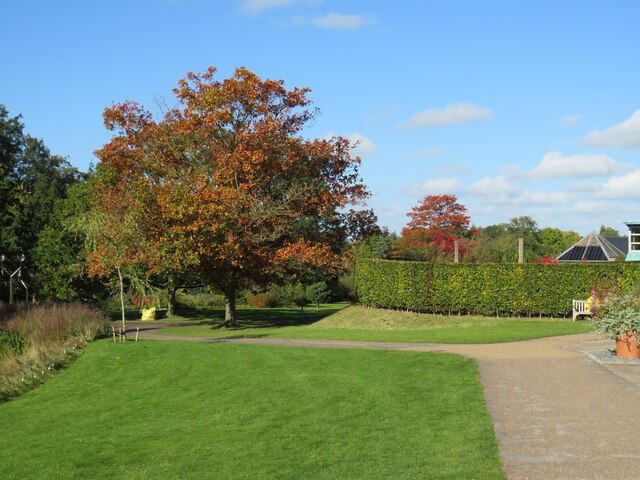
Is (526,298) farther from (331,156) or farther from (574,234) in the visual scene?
(574,234)

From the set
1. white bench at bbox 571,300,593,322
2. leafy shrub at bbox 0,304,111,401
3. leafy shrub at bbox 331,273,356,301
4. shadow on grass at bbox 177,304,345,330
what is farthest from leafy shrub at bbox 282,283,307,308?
leafy shrub at bbox 0,304,111,401

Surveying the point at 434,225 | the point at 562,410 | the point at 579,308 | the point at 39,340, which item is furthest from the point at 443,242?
the point at 562,410

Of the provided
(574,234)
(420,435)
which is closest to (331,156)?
(420,435)

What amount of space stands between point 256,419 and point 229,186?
22082mm

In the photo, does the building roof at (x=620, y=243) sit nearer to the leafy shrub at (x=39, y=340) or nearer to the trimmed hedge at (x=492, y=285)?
the trimmed hedge at (x=492, y=285)

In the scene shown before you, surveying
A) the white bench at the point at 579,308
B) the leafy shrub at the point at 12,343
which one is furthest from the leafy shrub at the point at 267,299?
the leafy shrub at the point at 12,343

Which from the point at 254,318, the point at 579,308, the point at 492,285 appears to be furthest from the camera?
the point at 254,318

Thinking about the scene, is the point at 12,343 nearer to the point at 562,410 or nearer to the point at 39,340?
the point at 39,340

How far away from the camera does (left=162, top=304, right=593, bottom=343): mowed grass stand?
23.1m

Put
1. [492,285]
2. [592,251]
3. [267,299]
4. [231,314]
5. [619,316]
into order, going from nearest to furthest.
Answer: [619,316] → [492,285] → [231,314] → [267,299] → [592,251]

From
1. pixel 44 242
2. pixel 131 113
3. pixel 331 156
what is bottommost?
pixel 44 242

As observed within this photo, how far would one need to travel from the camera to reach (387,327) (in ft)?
103

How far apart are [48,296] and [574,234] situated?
8121 cm

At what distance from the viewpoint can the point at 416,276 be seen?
32781 mm
